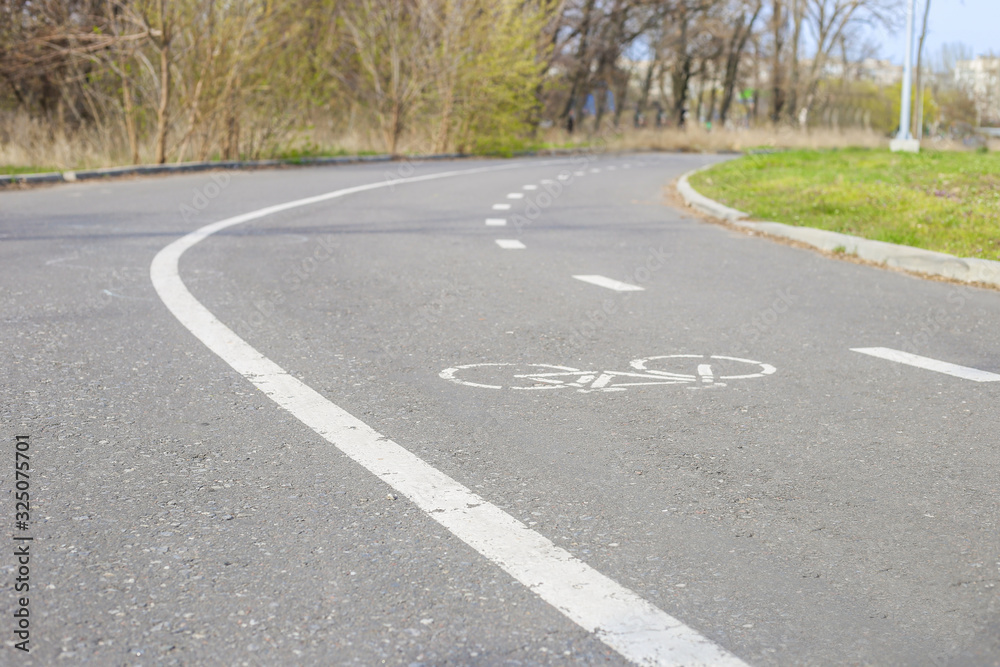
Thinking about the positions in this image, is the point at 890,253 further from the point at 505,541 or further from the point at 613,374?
the point at 505,541

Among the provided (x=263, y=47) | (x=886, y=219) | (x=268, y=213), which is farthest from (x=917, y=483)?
(x=263, y=47)

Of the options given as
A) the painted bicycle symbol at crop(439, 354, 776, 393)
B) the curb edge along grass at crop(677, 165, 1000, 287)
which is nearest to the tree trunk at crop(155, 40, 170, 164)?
the curb edge along grass at crop(677, 165, 1000, 287)

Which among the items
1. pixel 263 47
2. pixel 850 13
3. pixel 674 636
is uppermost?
pixel 850 13

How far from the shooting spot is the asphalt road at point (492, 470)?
274 cm

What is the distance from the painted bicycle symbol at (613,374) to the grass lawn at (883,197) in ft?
16.3

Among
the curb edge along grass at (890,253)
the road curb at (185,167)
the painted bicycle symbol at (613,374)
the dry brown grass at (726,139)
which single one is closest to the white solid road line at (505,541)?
the painted bicycle symbol at (613,374)

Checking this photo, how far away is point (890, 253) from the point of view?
1000 centimetres

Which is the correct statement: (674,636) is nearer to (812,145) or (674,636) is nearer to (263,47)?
(263,47)

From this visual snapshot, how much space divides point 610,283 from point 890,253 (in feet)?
10.1

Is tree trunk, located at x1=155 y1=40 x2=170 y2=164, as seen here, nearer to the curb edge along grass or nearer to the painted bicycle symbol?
the curb edge along grass

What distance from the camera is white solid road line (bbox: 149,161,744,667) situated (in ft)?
8.71

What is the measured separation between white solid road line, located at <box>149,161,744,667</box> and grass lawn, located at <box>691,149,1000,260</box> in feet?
22.5

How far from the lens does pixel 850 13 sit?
188 feet

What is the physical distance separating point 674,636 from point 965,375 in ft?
11.0
